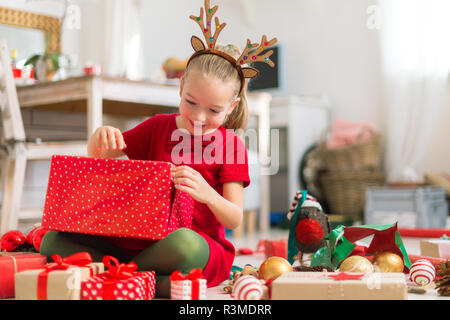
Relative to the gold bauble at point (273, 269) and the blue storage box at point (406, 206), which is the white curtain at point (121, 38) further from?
the gold bauble at point (273, 269)

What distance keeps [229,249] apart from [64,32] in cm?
272

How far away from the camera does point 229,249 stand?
1.17m

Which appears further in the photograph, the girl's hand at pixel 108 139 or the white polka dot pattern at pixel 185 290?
the girl's hand at pixel 108 139

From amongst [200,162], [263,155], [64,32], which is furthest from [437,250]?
[64,32]

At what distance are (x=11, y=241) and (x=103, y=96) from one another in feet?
2.88

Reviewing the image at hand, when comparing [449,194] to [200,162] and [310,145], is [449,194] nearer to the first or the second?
[310,145]

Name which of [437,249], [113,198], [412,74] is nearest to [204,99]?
[113,198]

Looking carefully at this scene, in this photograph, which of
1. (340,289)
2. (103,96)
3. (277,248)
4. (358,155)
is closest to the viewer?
(340,289)

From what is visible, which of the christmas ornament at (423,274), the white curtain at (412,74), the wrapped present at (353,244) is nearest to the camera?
the christmas ornament at (423,274)

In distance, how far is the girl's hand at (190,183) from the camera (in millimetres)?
942

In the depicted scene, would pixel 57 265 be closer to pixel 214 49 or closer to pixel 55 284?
pixel 55 284

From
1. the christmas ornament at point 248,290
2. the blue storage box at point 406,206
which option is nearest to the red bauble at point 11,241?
the christmas ornament at point 248,290

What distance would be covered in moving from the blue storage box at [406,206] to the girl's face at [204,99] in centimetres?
190

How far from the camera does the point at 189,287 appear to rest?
2.90 ft
